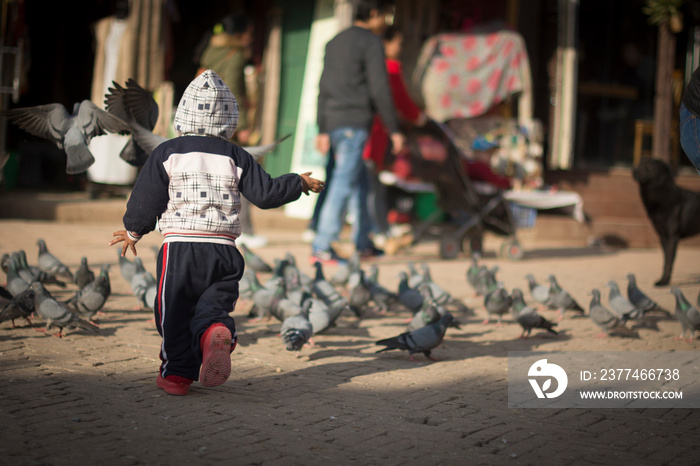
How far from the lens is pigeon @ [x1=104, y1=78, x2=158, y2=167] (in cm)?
446

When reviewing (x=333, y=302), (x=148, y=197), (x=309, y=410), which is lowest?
(x=309, y=410)

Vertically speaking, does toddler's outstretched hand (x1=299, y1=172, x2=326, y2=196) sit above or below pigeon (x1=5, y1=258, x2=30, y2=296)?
above

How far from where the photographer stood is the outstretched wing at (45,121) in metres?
4.42

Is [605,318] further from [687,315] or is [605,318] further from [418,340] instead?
[418,340]

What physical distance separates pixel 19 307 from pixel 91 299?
17.9 inches

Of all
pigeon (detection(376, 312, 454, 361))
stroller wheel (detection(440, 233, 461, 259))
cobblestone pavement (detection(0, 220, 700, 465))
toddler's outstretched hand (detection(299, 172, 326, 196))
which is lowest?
cobblestone pavement (detection(0, 220, 700, 465))

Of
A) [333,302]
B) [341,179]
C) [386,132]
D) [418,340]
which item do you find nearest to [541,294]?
[333,302]

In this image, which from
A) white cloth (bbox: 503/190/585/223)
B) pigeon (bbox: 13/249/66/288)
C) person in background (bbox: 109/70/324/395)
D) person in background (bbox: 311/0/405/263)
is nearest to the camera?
person in background (bbox: 109/70/324/395)

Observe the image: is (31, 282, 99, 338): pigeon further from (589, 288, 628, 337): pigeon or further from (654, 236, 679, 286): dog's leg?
(654, 236, 679, 286): dog's leg

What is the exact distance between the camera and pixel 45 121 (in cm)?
446

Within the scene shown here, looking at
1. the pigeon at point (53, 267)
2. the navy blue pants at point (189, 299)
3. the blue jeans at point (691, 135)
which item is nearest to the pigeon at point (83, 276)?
the pigeon at point (53, 267)

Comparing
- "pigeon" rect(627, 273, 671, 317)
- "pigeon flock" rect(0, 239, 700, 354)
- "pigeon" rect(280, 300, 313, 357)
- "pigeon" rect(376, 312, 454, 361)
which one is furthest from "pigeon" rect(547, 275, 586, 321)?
"pigeon" rect(280, 300, 313, 357)

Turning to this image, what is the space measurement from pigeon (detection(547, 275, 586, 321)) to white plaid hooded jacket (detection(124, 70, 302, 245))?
3.10m

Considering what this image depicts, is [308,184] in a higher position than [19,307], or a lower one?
higher
